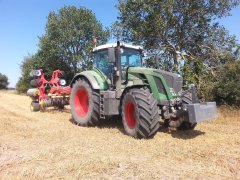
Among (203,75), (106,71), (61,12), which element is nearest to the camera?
(106,71)

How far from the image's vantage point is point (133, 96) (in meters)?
6.96

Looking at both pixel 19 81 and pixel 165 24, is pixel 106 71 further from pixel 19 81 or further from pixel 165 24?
pixel 19 81

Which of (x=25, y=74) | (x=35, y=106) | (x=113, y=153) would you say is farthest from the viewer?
(x=25, y=74)

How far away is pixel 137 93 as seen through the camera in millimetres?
6895

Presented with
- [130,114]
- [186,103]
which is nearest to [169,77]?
[186,103]

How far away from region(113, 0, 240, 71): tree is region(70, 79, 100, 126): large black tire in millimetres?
7234

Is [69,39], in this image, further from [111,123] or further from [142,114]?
[142,114]

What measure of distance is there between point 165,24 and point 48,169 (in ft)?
42.3

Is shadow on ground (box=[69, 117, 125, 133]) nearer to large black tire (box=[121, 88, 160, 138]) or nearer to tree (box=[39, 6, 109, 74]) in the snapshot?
large black tire (box=[121, 88, 160, 138])

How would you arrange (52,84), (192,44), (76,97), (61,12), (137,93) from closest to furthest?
(137,93)
(76,97)
(52,84)
(192,44)
(61,12)

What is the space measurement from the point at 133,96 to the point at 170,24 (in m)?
10.6

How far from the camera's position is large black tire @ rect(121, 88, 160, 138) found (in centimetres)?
657

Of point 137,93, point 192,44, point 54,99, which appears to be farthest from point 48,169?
point 192,44

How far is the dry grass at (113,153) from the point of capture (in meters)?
4.47
